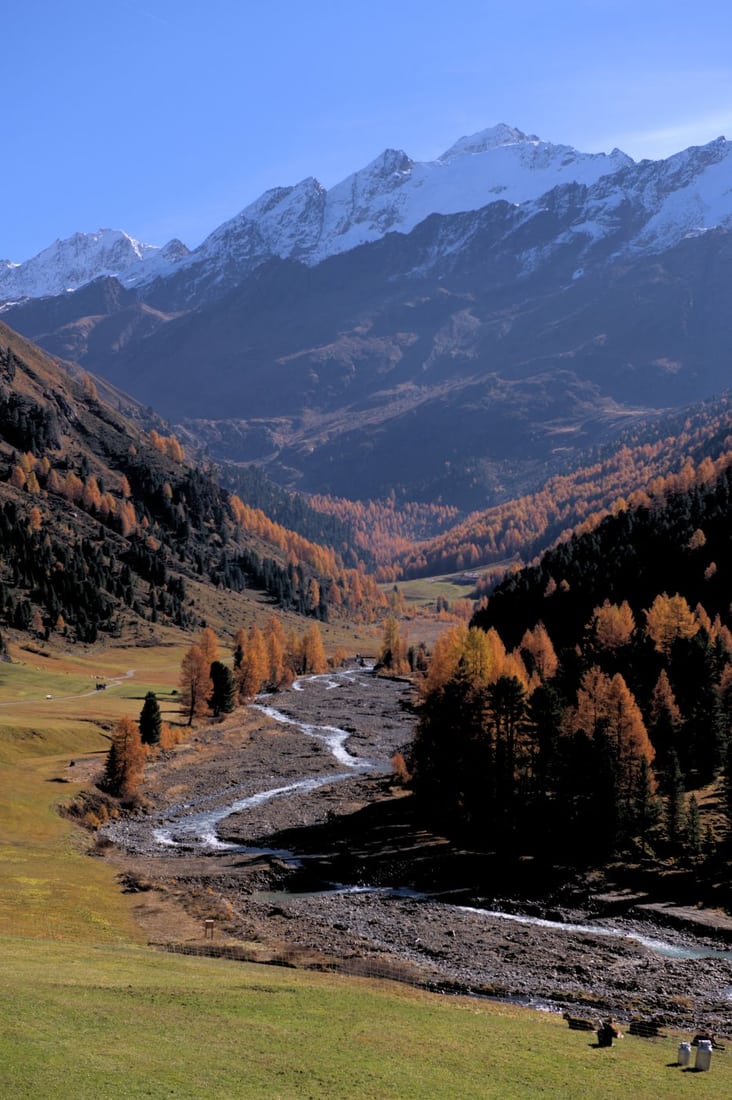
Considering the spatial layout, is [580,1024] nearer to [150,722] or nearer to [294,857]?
[294,857]

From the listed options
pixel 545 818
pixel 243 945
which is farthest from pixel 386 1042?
pixel 545 818

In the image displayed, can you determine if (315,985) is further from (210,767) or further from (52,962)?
(210,767)

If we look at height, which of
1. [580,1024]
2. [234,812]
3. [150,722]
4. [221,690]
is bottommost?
[234,812]

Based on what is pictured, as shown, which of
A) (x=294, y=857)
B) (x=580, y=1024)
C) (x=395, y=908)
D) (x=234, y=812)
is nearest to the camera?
(x=580, y=1024)

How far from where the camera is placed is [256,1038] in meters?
39.8

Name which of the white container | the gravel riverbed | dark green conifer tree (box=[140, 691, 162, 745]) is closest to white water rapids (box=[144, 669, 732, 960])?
the gravel riverbed

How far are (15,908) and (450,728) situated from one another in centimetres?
5402

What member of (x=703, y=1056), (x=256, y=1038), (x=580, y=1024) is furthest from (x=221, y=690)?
(x=703, y=1056)

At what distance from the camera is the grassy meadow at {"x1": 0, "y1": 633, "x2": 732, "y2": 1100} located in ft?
111

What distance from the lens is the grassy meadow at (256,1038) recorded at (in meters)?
33.9

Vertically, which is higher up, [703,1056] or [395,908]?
[703,1056]

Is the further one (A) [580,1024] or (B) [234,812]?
(B) [234,812]

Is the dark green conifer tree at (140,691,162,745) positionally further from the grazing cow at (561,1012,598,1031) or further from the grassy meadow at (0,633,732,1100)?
the grazing cow at (561,1012,598,1031)

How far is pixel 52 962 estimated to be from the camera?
50.0 meters
